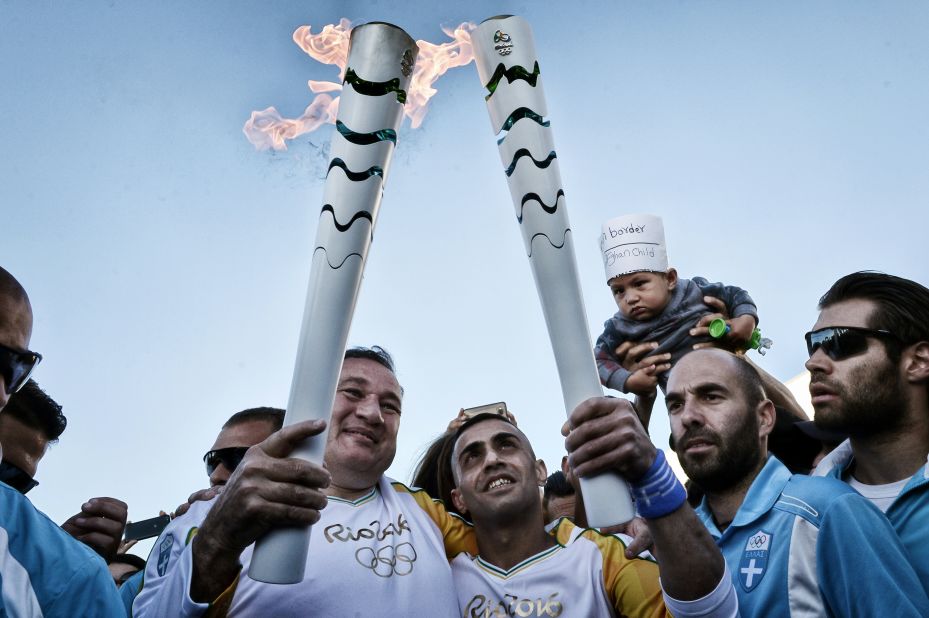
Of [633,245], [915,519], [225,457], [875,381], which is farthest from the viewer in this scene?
[633,245]

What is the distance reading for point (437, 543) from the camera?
133 inches

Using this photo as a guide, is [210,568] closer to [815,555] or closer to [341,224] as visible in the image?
[341,224]

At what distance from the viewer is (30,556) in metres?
2.34

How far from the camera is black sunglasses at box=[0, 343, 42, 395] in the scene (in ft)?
7.93

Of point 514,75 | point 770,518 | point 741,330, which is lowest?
point 770,518

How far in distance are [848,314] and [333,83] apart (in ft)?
8.58

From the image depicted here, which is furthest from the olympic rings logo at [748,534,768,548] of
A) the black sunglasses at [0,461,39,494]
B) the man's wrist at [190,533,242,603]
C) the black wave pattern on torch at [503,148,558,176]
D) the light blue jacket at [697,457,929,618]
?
the black sunglasses at [0,461,39,494]

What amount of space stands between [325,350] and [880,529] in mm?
1937

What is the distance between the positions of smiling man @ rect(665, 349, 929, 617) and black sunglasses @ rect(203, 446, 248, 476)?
7.95ft

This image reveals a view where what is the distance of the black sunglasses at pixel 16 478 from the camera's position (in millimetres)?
4004

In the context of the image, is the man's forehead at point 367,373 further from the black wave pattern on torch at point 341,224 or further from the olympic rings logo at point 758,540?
the olympic rings logo at point 758,540

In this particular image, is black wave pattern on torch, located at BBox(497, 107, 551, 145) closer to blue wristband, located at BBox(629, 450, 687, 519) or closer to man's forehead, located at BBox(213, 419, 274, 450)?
blue wristband, located at BBox(629, 450, 687, 519)

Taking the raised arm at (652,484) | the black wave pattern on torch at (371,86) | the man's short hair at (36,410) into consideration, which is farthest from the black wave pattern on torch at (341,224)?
the man's short hair at (36,410)

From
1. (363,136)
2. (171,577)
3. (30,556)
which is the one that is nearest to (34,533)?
(30,556)
